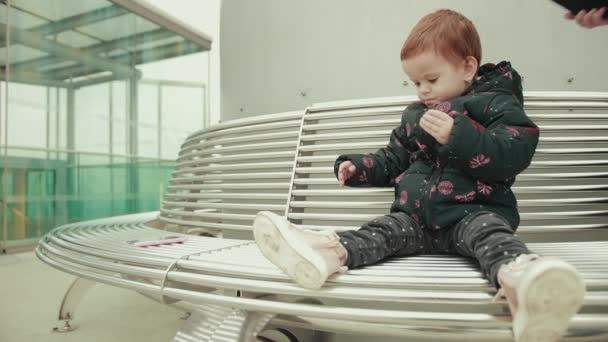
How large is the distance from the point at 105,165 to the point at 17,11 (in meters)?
2.45

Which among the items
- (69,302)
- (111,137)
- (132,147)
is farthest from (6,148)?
(69,302)

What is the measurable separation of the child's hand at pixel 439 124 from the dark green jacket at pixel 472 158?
0.06 ft

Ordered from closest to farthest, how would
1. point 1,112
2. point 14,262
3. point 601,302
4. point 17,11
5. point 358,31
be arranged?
point 601,302 < point 358,31 < point 14,262 < point 1,112 < point 17,11

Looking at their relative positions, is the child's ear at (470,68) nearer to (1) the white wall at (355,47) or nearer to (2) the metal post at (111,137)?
(1) the white wall at (355,47)

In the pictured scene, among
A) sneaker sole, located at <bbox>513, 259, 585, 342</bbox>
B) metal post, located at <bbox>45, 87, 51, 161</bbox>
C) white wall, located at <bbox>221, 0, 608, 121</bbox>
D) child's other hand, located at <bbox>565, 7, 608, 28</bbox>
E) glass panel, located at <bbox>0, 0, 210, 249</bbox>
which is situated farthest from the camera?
metal post, located at <bbox>45, 87, 51, 161</bbox>

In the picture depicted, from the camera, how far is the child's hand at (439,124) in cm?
135

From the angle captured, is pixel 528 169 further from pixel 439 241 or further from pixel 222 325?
pixel 222 325

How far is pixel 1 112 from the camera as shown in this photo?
16.4 feet

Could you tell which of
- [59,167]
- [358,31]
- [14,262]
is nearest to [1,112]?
[59,167]

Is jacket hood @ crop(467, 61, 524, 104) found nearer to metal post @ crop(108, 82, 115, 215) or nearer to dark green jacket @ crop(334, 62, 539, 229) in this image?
dark green jacket @ crop(334, 62, 539, 229)

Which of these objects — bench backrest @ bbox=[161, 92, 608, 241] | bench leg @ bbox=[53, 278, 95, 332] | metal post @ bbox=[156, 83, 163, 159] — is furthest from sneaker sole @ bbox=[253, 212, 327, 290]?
metal post @ bbox=[156, 83, 163, 159]

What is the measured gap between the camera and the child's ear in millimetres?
1598

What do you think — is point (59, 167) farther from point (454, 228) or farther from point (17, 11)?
point (454, 228)

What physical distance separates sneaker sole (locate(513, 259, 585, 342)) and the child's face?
91 cm
